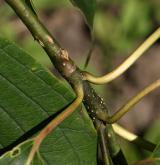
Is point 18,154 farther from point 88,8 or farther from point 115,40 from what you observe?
point 115,40

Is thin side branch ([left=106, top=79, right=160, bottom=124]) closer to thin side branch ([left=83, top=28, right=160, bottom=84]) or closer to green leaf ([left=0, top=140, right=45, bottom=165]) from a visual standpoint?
thin side branch ([left=83, top=28, right=160, bottom=84])

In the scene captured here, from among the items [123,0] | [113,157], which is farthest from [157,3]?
[113,157]

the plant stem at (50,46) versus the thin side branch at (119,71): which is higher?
the plant stem at (50,46)

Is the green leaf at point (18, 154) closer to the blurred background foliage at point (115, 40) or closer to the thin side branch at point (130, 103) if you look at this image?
the thin side branch at point (130, 103)

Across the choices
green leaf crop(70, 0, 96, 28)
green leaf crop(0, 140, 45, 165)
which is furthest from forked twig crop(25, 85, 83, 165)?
green leaf crop(70, 0, 96, 28)

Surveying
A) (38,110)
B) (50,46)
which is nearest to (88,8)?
(50,46)

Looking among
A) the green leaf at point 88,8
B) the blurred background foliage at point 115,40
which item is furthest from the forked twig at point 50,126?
the blurred background foliage at point 115,40

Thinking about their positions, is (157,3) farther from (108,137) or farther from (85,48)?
(108,137)
